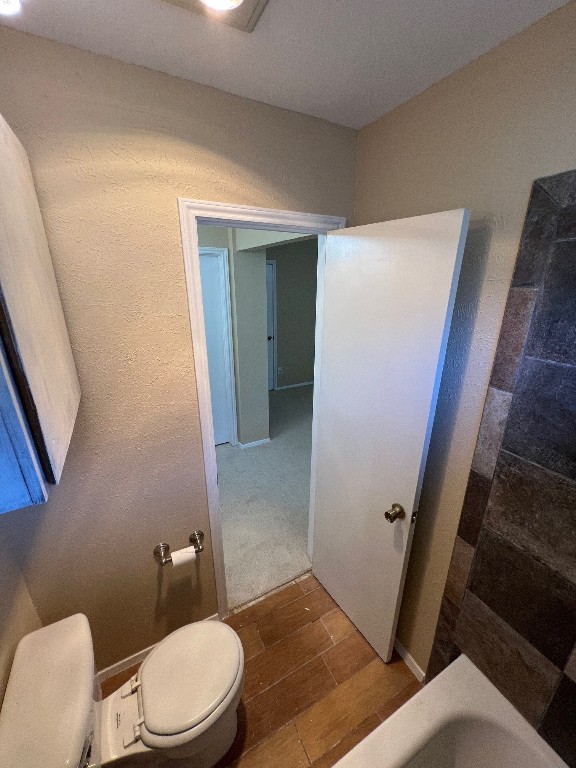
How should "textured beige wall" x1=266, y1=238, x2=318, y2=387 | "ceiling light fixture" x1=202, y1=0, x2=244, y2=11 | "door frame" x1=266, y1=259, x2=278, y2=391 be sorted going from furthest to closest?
"textured beige wall" x1=266, y1=238, x2=318, y2=387 → "door frame" x1=266, y1=259, x2=278, y2=391 → "ceiling light fixture" x1=202, y1=0, x2=244, y2=11

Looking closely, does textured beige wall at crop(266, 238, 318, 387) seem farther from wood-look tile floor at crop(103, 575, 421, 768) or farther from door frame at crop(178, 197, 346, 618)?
wood-look tile floor at crop(103, 575, 421, 768)

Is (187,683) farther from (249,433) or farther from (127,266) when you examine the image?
(249,433)

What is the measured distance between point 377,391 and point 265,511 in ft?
5.24

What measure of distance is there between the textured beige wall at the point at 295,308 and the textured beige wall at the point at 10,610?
4.16 metres

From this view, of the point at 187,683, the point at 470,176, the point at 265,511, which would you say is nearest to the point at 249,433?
the point at 265,511

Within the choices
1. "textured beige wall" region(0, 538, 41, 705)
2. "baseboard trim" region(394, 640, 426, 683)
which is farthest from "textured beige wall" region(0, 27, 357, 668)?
"baseboard trim" region(394, 640, 426, 683)

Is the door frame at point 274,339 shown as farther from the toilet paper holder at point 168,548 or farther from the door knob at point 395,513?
the door knob at point 395,513

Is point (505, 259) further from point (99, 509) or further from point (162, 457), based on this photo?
point (99, 509)

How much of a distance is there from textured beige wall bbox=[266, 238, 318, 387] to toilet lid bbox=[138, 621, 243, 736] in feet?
13.4

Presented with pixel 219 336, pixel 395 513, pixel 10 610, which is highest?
pixel 219 336

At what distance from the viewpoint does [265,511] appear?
92.4 inches

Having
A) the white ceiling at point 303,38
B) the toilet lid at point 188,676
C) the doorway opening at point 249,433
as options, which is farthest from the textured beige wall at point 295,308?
the toilet lid at point 188,676

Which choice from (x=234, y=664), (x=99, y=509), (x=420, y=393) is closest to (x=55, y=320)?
(x=99, y=509)

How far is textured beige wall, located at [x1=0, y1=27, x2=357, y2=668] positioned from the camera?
0.85 metres
